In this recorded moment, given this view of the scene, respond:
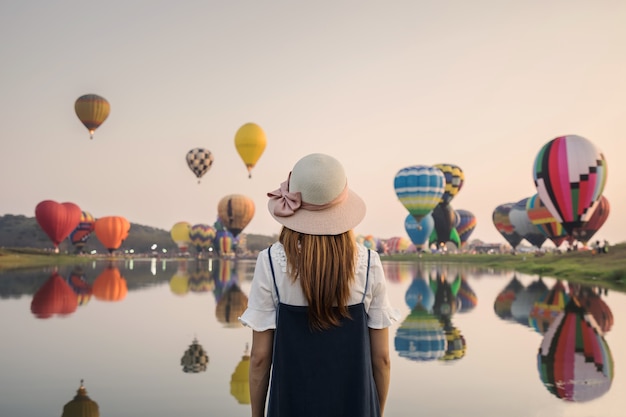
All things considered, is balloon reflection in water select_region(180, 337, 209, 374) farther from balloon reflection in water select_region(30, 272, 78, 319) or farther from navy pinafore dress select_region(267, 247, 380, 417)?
balloon reflection in water select_region(30, 272, 78, 319)

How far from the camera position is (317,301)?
8.02 ft

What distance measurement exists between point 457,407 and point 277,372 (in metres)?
3.97

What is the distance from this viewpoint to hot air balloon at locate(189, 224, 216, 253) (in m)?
106

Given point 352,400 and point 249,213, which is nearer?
point 352,400

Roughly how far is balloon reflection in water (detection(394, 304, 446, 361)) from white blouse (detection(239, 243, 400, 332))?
20.4ft

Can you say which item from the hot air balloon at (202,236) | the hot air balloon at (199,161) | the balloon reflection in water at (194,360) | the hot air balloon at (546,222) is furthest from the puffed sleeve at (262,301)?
the hot air balloon at (202,236)

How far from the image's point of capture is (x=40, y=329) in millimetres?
10930

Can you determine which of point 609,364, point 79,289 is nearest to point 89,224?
point 79,289

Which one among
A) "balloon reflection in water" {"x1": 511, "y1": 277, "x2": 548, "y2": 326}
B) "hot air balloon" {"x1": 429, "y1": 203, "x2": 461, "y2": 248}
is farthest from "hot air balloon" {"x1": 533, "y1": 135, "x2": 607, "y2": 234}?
"hot air balloon" {"x1": 429, "y1": 203, "x2": 461, "y2": 248}

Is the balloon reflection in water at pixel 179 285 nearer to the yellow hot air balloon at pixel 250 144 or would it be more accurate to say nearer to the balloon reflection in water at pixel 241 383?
the balloon reflection in water at pixel 241 383

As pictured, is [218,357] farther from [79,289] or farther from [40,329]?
[79,289]

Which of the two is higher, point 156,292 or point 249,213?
point 249,213

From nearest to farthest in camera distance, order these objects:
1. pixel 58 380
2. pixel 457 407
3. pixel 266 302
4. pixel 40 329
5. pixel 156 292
Result: 1. pixel 266 302
2. pixel 457 407
3. pixel 58 380
4. pixel 40 329
5. pixel 156 292

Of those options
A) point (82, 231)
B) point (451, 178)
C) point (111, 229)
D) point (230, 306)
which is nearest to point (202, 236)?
point (111, 229)
